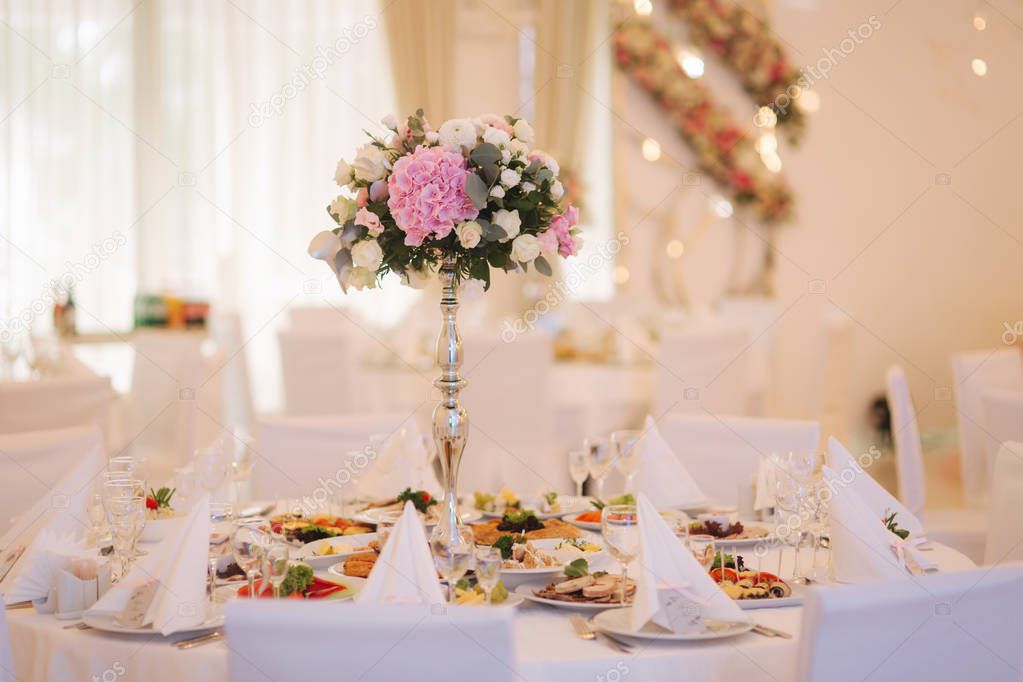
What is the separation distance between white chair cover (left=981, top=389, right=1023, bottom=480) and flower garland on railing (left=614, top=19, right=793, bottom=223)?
13.0ft

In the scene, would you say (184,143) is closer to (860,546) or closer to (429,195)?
(429,195)

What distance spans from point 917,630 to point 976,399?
9.25 ft

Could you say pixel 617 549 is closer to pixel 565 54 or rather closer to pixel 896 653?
pixel 896 653

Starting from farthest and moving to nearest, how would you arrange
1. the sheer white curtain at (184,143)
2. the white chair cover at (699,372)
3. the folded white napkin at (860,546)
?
the sheer white curtain at (184,143) < the white chair cover at (699,372) < the folded white napkin at (860,546)

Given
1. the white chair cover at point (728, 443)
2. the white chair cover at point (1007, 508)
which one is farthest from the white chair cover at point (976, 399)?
the white chair cover at point (1007, 508)

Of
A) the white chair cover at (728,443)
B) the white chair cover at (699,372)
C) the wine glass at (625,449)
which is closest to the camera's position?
the wine glass at (625,449)

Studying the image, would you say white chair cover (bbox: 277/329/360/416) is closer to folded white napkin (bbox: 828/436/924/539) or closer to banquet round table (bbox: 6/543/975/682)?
folded white napkin (bbox: 828/436/924/539)

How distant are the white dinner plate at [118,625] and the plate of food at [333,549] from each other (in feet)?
1.18

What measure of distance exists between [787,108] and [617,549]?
597cm

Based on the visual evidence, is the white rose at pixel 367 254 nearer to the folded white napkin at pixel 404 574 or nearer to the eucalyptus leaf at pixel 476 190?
the eucalyptus leaf at pixel 476 190

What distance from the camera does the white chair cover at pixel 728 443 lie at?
3.27 meters

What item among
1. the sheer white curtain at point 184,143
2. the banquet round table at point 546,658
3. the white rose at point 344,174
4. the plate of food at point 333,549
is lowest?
the banquet round table at point 546,658

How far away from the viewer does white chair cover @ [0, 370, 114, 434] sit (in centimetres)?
349

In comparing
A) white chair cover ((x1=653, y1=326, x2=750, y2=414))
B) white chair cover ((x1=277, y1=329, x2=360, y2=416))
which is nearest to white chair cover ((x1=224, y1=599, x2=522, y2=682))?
white chair cover ((x1=653, y1=326, x2=750, y2=414))
